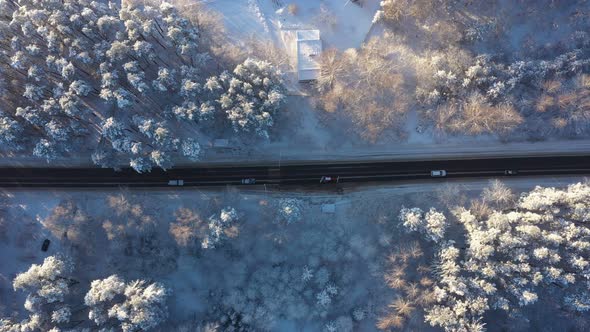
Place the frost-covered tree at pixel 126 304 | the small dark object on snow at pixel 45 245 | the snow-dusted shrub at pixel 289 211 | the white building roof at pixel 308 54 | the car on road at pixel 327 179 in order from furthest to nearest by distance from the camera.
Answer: the car on road at pixel 327 179, the white building roof at pixel 308 54, the small dark object on snow at pixel 45 245, the snow-dusted shrub at pixel 289 211, the frost-covered tree at pixel 126 304

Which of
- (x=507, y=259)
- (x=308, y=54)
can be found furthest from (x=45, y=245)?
(x=507, y=259)

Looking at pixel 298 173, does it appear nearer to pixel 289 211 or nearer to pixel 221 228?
pixel 289 211

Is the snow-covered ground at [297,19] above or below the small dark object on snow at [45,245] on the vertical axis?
above

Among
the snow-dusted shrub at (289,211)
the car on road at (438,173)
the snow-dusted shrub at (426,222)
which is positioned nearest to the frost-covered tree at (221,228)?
the snow-dusted shrub at (289,211)

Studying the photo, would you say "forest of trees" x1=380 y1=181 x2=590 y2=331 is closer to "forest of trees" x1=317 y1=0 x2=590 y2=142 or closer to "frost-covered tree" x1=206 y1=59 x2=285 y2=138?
"forest of trees" x1=317 y1=0 x2=590 y2=142

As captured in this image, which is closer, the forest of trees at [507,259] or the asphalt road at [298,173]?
the forest of trees at [507,259]

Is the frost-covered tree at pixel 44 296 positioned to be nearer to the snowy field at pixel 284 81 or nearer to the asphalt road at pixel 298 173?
the asphalt road at pixel 298 173

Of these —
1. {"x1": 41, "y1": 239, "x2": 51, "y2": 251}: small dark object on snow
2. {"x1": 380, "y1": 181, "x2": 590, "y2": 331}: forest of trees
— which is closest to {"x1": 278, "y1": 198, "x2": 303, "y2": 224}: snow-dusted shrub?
{"x1": 380, "y1": 181, "x2": 590, "y2": 331}: forest of trees
